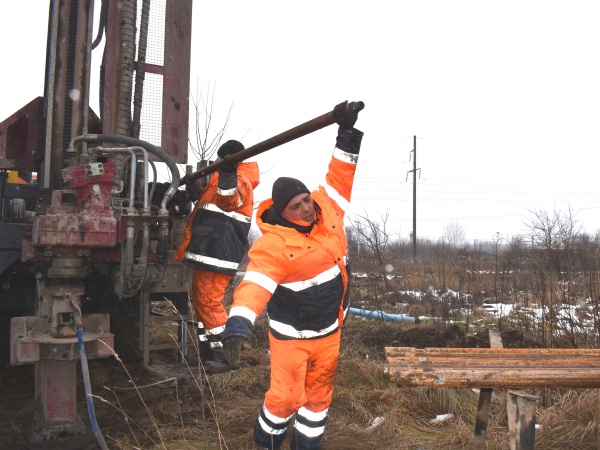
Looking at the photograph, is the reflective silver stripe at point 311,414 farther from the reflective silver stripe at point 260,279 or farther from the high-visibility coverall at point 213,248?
the high-visibility coverall at point 213,248

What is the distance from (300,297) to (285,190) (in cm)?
62

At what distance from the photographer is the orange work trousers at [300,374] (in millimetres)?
2881

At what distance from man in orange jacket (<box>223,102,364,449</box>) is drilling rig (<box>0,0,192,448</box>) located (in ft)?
3.14

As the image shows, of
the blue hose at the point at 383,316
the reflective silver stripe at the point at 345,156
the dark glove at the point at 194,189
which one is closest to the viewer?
the reflective silver stripe at the point at 345,156

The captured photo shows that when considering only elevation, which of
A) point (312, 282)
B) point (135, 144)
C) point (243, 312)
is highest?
point (135, 144)

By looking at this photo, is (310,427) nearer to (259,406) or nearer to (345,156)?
(259,406)

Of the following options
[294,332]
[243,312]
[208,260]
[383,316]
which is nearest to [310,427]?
[294,332]

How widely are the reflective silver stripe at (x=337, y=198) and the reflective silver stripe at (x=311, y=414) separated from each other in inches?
48.1

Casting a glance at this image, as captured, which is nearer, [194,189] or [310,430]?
[310,430]

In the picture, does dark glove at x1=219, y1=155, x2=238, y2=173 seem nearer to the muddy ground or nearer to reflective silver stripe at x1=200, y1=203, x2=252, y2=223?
reflective silver stripe at x1=200, y1=203, x2=252, y2=223

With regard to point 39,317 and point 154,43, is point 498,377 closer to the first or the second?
Result: point 39,317

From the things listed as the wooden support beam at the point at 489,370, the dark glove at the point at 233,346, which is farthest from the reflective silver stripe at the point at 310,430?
the dark glove at the point at 233,346

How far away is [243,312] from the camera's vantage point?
2631 mm

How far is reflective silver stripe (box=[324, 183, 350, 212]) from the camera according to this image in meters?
3.29
